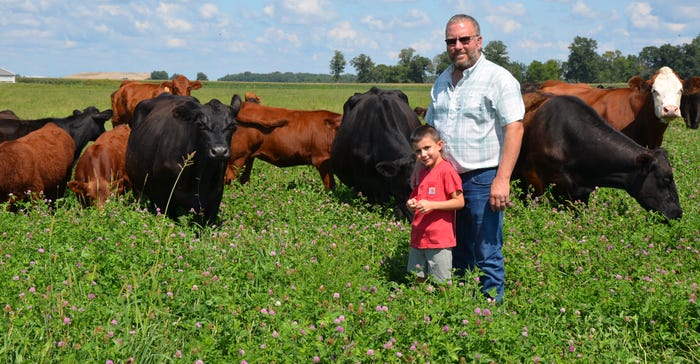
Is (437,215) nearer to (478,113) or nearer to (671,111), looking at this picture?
(478,113)

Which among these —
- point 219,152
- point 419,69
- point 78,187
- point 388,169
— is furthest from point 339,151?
point 419,69

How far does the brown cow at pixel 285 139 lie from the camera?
11923mm

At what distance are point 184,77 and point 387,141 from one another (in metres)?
11.6

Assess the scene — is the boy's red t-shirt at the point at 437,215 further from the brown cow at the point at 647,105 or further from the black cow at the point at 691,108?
the black cow at the point at 691,108

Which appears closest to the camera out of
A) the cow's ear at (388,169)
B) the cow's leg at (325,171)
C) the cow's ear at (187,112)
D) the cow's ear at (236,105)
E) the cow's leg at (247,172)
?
the cow's ear at (187,112)

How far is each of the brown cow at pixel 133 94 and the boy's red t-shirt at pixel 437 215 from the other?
13439 mm

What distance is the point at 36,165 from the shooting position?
9.31 meters

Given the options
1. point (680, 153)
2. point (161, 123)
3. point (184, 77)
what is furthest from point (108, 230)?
point (184, 77)

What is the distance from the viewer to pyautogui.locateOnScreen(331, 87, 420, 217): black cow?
335 inches

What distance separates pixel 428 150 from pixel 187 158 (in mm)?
3575

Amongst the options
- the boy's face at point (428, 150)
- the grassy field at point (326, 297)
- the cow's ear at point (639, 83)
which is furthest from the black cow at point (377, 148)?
the cow's ear at point (639, 83)

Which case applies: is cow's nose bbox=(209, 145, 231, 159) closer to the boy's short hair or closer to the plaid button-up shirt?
the boy's short hair

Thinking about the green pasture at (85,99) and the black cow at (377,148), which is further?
the green pasture at (85,99)

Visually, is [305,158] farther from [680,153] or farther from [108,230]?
[680,153]
